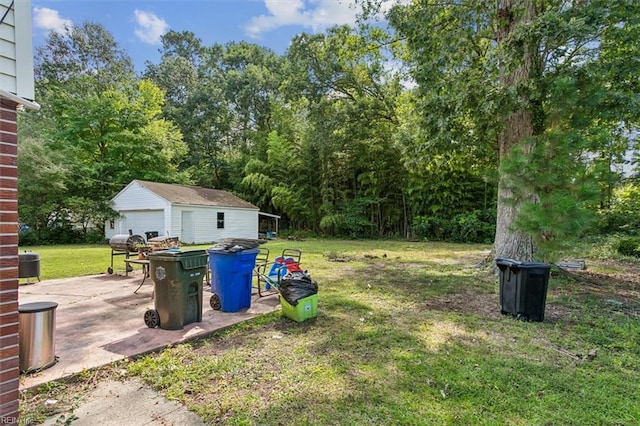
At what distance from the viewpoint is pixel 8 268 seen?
1890mm

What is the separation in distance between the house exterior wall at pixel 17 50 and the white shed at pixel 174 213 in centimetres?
1366

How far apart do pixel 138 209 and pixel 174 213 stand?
2.33 meters

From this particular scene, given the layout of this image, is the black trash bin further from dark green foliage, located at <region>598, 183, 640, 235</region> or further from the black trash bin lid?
dark green foliage, located at <region>598, 183, 640, 235</region>

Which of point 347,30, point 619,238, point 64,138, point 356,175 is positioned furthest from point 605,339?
point 64,138

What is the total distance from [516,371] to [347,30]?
39.2ft

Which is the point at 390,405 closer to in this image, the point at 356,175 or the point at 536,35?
the point at 536,35

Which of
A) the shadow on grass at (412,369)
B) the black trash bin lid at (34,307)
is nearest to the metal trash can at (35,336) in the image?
the black trash bin lid at (34,307)

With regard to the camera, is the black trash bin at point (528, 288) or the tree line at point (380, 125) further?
the tree line at point (380, 125)

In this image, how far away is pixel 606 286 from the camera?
253 inches

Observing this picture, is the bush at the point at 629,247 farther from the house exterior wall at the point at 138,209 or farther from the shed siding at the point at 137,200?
the shed siding at the point at 137,200

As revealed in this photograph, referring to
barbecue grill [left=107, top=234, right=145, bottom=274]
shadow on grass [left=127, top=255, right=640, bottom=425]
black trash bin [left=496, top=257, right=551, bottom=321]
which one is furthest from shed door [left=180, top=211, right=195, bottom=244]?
black trash bin [left=496, top=257, right=551, bottom=321]

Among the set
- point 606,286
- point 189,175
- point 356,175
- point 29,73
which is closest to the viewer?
point 29,73

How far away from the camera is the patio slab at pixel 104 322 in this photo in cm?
296

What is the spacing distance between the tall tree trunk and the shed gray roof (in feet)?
42.5
